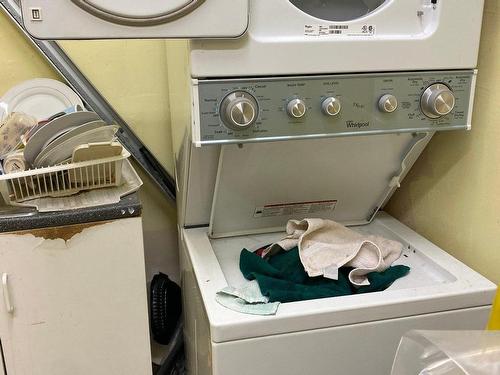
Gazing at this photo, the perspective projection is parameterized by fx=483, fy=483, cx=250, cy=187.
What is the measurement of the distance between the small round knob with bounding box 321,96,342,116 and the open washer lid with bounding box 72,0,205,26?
361 mm

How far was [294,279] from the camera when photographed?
128 centimetres

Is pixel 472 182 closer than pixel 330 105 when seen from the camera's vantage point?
No

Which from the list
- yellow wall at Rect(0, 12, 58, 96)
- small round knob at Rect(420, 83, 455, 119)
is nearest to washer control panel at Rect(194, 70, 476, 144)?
small round knob at Rect(420, 83, 455, 119)

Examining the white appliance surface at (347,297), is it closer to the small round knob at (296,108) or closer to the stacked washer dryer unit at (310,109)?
the stacked washer dryer unit at (310,109)

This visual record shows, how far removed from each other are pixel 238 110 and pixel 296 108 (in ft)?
0.45

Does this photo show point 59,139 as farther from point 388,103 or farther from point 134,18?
point 388,103

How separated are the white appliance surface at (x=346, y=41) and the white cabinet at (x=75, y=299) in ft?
1.78

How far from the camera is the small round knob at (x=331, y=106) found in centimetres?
111

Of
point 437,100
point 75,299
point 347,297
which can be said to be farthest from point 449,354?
point 75,299

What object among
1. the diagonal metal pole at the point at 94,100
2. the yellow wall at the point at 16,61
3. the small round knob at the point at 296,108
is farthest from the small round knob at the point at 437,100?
the yellow wall at the point at 16,61

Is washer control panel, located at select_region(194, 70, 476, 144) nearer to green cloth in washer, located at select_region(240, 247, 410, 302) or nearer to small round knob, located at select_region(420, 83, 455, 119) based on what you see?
small round knob, located at select_region(420, 83, 455, 119)

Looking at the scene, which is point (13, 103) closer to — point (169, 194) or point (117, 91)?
point (117, 91)

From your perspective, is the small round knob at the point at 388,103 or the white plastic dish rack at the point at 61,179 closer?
the small round knob at the point at 388,103

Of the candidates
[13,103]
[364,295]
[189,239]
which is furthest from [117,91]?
[364,295]
